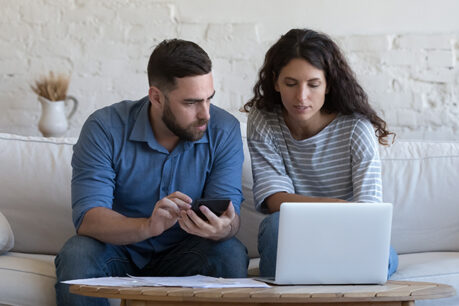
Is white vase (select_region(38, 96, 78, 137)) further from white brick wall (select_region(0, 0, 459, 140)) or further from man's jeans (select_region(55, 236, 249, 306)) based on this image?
man's jeans (select_region(55, 236, 249, 306))

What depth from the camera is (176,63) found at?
2047mm

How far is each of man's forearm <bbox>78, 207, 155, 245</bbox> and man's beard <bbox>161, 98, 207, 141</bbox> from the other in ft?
0.95

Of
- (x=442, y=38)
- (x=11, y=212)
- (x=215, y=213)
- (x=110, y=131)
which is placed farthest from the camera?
(x=442, y=38)

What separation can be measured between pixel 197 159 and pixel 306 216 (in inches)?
25.7

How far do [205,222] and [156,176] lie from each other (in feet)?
1.19

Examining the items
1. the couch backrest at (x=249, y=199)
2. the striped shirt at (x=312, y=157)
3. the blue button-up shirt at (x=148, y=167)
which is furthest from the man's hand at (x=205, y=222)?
the couch backrest at (x=249, y=199)

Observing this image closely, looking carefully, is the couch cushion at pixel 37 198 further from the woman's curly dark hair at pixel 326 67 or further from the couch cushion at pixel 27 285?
the woman's curly dark hair at pixel 326 67

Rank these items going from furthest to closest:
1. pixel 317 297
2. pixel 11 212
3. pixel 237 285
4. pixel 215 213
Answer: pixel 11 212 < pixel 215 213 < pixel 237 285 < pixel 317 297

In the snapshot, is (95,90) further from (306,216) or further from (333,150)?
(306,216)

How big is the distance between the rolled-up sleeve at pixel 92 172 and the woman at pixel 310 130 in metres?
0.48

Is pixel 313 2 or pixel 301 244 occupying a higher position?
pixel 313 2

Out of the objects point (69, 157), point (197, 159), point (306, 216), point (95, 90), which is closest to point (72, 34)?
point (95, 90)

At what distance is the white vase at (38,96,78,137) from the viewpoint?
301cm

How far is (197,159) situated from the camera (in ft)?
7.00
